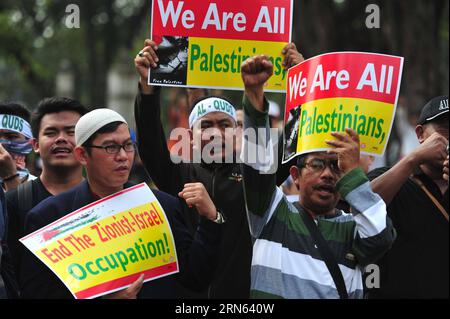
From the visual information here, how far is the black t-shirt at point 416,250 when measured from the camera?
15.4 ft

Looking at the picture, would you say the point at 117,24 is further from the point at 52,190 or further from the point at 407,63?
the point at 52,190

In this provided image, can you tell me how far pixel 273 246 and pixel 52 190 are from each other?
173 centimetres

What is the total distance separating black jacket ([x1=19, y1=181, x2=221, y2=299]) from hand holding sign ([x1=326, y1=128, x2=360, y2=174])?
2.18 ft

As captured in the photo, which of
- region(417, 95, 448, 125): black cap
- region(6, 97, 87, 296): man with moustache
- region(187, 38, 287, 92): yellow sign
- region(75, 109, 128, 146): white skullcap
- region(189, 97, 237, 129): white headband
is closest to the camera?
region(75, 109, 128, 146): white skullcap

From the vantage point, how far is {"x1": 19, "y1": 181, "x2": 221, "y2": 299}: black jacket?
4.29 m

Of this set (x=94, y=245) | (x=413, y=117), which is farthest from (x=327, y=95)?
(x=413, y=117)

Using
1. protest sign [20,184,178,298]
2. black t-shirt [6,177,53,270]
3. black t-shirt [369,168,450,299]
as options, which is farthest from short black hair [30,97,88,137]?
black t-shirt [369,168,450,299]

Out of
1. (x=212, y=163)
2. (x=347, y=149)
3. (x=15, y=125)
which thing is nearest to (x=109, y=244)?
(x=212, y=163)

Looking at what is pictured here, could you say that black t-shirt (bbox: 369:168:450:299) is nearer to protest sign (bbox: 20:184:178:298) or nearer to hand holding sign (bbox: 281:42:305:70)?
hand holding sign (bbox: 281:42:305:70)

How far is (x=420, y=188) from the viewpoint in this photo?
484cm

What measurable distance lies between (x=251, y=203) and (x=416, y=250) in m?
1.01

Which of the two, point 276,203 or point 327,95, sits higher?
point 327,95

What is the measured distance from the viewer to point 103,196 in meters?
4.57

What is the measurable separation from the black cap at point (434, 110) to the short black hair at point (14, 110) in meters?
2.52
